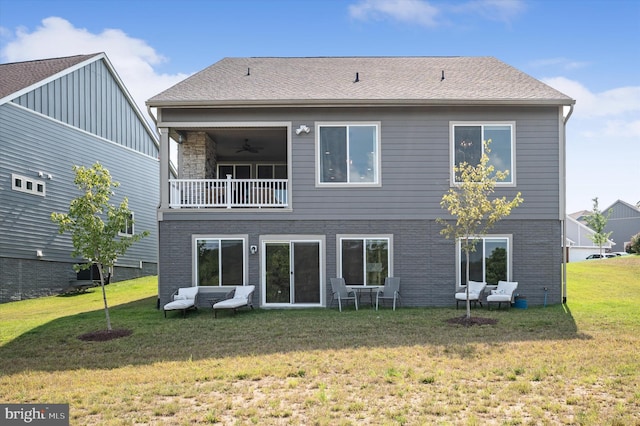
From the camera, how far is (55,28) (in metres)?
18.3

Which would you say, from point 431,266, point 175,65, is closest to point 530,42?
point 431,266

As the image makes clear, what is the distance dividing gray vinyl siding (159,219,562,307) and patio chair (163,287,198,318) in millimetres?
325

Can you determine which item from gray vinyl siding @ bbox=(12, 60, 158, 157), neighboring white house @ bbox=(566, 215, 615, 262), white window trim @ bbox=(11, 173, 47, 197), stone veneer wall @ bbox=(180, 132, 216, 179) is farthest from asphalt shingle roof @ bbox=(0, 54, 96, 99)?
neighboring white house @ bbox=(566, 215, 615, 262)

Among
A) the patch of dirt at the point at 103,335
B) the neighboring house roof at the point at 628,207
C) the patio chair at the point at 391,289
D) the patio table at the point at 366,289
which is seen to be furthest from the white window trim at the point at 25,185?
the neighboring house roof at the point at 628,207

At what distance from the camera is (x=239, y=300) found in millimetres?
13539

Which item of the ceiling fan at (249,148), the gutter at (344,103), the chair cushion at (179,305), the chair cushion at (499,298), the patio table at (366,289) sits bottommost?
the chair cushion at (179,305)

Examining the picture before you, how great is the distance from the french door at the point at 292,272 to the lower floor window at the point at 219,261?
0.68m

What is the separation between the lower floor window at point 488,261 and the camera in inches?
562

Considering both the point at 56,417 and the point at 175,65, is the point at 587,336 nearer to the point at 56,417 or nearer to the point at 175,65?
the point at 56,417

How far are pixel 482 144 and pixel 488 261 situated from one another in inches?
124

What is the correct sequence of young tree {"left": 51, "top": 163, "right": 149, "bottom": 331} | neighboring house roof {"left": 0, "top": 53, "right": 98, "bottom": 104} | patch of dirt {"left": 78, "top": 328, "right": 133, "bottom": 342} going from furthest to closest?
neighboring house roof {"left": 0, "top": 53, "right": 98, "bottom": 104} → young tree {"left": 51, "top": 163, "right": 149, "bottom": 331} → patch of dirt {"left": 78, "top": 328, "right": 133, "bottom": 342}

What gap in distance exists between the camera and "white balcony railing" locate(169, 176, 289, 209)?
47.8 feet

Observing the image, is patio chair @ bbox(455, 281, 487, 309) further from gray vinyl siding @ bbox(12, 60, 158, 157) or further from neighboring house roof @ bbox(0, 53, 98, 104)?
gray vinyl siding @ bbox(12, 60, 158, 157)

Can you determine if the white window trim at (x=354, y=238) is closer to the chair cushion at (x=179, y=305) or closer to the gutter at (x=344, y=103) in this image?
the gutter at (x=344, y=103)
